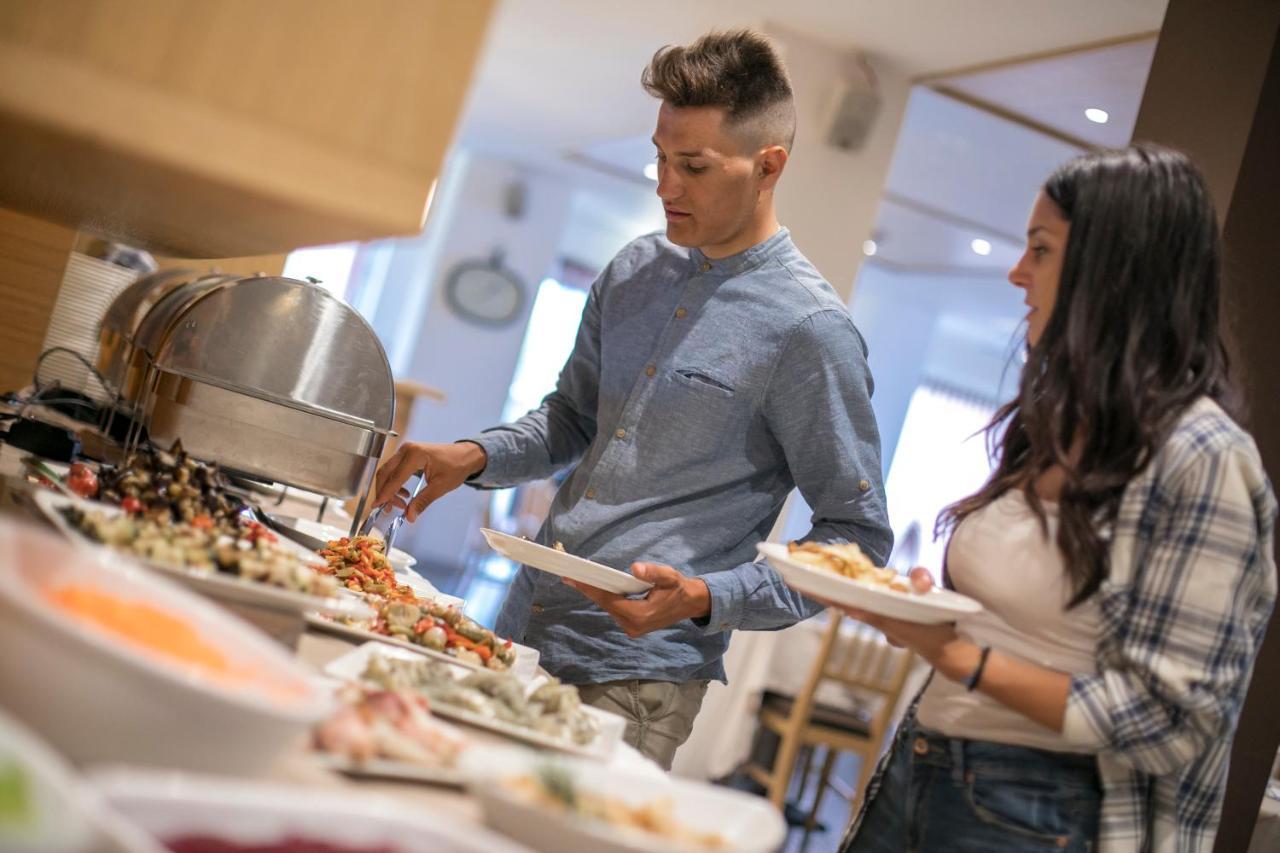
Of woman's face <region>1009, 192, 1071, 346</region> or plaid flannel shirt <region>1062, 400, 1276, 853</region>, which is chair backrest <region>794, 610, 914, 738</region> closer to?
woman's face <region>1009, 192, 1071, 346</region>

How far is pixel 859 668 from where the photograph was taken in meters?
6.19

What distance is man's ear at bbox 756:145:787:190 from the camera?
7.72 feet

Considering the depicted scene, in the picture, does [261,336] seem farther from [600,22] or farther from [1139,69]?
[600,22]

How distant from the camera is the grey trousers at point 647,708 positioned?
212 centimetres

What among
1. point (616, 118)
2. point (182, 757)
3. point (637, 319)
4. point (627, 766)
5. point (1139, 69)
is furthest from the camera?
point (616, 118)

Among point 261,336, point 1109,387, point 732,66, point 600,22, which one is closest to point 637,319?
point 732,66

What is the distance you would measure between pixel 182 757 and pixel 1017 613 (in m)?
1.03

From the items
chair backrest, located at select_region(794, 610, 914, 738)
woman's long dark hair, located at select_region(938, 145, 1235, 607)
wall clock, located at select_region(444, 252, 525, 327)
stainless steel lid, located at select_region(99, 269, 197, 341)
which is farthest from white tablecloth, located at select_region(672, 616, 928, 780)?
wall clock, located at select_region(444, 252, 525, 327)

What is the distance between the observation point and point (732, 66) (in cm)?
232

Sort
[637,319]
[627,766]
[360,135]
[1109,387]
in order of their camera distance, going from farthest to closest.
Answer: [637,319], [1109,387], [627,766], [360,135]

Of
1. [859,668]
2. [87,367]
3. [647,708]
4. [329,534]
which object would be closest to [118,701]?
[647,708]

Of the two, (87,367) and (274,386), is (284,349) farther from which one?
(87,367)

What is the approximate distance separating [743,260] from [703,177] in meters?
0.18

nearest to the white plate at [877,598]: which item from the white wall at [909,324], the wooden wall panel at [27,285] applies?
the wooden wall panel at [27,285]
